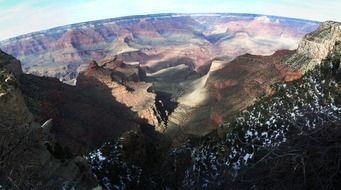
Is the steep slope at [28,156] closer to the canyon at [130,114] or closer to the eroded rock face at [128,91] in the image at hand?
the canyon at [130,114]

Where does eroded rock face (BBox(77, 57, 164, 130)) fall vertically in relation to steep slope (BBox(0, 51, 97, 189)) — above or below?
below

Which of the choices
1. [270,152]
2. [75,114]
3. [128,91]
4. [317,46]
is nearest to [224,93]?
[128,91]

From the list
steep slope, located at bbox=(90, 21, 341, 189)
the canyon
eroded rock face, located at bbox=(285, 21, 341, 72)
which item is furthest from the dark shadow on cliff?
steep slope, located at bbox=(90, 21, 341, 189)

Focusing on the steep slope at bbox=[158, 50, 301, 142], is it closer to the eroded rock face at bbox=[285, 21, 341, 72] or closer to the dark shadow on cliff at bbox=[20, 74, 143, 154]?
the eroded rock face at bbox=[285, 21, 341, 72]

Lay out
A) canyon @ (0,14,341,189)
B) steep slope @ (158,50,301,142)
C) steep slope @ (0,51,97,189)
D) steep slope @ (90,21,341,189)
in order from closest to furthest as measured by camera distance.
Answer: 1. steep slope @ (90,21,341,189)
2. steep slope @ (0,51,97,189)
3. canyon @ (0,14,341,189)
4. steep slope @ (158,50,301,142)

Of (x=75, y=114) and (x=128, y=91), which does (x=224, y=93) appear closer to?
(x=128, y=91)

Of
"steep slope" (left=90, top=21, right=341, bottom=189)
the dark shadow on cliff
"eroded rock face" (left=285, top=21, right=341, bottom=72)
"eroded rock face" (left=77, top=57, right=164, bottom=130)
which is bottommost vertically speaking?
"eroded rock face" (left=77, top=57, right=164, bottom=130)

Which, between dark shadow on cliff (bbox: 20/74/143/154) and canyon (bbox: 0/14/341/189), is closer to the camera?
canyon (bbox: 0/14/341/189)

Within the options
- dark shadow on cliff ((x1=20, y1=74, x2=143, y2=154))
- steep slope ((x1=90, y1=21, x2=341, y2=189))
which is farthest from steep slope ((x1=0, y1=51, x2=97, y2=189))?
dark shadow on cliff ((x1=20, y1=74, x2=143, y2=154))

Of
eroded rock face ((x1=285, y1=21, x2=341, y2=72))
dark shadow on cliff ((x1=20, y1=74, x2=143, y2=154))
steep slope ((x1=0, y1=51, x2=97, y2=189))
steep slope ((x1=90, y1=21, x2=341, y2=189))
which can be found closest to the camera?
steep slope ((x1=90, y1=21, x2=341, y2=189))
